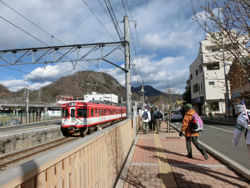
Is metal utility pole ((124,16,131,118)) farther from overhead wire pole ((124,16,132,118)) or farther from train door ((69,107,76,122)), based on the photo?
train door ((69,107,76,122))

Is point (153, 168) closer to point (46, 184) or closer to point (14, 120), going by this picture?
point (46, 184)

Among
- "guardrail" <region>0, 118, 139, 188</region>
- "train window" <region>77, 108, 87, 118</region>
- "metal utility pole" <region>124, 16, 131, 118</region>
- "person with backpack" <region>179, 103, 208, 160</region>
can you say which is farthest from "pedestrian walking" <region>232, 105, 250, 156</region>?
"train window" <region>77, 108, 87, 118</region>

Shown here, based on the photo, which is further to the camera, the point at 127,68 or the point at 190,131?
the point at 127,68

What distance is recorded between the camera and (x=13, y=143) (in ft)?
33.0

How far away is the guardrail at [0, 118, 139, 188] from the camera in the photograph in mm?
1215

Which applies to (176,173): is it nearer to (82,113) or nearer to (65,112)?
(82,113)

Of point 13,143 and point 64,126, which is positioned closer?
point 13,143

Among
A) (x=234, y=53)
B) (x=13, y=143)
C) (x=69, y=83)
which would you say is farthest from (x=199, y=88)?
(x=69, y=83)

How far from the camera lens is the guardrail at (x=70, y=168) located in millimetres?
1215

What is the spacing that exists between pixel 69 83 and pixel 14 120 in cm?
10435

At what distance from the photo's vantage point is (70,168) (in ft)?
6.18

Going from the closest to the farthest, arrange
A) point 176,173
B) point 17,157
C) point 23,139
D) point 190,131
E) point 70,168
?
point 70,168, point 176,173, point 190,131, point 17,157, point 23,139

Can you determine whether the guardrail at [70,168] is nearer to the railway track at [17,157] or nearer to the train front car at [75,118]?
the railway track at [17,157]

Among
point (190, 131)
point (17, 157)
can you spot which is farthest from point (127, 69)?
point (17, 157)
